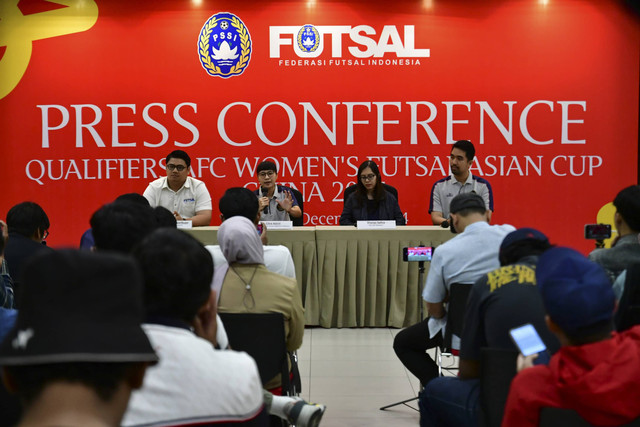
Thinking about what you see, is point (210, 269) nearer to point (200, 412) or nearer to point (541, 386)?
point (200, 412)

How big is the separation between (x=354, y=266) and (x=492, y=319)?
3214mm

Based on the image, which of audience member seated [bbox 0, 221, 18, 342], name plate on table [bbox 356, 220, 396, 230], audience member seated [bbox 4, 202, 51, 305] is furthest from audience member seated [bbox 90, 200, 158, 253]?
name plate on table [bbox 356, 220, 396, 230]

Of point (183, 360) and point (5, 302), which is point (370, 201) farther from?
point (183, 360)

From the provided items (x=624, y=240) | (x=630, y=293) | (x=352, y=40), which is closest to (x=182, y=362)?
(x=630, y=293)

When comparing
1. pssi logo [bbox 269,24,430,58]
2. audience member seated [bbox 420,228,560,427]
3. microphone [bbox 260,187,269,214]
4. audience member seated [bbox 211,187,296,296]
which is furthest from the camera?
pssi logo [bbox 269,24,430,58]

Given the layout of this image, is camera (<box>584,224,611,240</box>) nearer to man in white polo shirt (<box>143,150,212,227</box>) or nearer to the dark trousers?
the dark trousers

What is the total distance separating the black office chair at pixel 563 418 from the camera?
59.3 inches

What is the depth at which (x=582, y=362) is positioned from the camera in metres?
1.53

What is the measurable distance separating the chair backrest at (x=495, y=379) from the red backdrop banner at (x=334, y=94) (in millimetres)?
5484

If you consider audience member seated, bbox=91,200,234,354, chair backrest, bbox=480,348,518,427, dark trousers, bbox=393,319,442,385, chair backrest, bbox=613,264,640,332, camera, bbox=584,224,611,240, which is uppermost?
audience member seated, bbox=91,200,234,354

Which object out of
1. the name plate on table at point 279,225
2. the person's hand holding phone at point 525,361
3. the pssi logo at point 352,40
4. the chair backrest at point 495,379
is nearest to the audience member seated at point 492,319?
the chair backrest at point 495,379

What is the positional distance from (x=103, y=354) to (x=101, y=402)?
52mm

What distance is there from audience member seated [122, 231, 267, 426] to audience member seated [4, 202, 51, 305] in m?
2.34

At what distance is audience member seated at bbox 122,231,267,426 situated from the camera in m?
1.34
